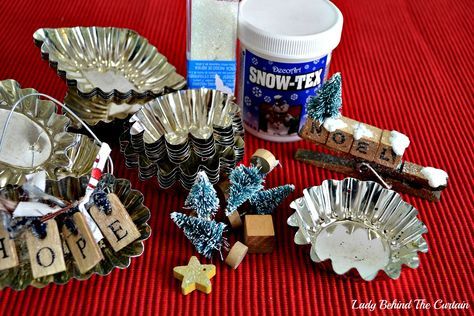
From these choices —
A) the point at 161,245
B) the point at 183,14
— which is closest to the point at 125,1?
the point at 183,14

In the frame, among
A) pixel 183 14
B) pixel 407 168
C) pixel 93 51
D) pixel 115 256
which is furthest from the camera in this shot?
pixel 183 14

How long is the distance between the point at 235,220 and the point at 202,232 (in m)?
0.05

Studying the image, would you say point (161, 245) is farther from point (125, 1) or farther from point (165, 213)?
point (125, 1)

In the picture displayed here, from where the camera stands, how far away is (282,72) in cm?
66

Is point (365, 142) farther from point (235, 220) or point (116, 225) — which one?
point (116, 225)

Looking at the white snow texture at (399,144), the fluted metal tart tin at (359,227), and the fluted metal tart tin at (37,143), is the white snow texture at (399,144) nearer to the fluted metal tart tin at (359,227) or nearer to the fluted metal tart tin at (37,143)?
the fluted metal tart tin at (359,227)

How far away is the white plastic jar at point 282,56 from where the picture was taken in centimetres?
64

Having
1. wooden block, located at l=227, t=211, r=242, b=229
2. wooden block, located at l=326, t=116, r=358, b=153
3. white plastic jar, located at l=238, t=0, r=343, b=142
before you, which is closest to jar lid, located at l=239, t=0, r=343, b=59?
white plastic jar, located at l=238, t=0, r=343, b=142

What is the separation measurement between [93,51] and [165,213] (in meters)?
0.31

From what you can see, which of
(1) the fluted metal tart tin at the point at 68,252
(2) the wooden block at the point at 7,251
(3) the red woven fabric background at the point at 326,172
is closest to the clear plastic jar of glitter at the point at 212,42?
(3) the red woven fabric background at the point at 326,172

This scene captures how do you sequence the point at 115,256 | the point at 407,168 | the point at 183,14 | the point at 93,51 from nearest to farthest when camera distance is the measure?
the point at 115,256
the point at 407,168
the point at 93,51
the point at 183,14

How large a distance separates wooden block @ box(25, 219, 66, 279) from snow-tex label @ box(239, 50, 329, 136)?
318 millimetres

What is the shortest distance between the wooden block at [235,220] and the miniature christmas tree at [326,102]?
0.51 ft

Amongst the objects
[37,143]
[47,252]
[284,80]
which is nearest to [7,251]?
[47,252]
